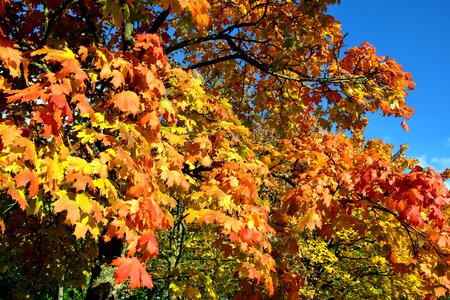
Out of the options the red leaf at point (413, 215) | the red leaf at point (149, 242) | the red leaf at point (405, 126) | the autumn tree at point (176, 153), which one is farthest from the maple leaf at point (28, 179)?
the red leaf at point (405, 126)

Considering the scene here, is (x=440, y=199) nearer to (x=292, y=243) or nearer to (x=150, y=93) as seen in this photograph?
(x=292, y=243)

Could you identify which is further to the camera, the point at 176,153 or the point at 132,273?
the point at 176,153

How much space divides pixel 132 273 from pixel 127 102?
1.69 meters

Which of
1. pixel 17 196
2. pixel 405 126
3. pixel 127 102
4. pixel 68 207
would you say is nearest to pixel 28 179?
pixel 17 196

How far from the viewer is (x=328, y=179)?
5.95 meters

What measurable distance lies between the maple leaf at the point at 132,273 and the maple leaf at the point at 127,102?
1.46 meters

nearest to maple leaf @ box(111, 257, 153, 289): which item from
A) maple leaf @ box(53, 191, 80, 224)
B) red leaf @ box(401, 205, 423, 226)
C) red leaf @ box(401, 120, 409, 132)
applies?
maple leaf @ box(53, 191, 80, 224)

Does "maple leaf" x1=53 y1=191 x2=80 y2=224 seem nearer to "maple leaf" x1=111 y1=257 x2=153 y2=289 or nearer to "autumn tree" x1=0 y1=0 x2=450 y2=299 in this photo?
"autumn tree" x1=0 y1=0 x2=450 y2=299

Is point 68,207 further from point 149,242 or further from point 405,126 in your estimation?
point 405,126

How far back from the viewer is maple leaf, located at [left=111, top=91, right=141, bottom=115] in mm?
3721

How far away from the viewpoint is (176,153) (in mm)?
4371

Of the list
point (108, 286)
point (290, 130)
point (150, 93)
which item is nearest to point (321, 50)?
point (290, 130)

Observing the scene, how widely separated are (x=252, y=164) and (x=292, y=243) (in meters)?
2.26

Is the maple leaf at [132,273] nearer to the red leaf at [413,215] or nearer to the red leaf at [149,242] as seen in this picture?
the red leaf at [149,242]
